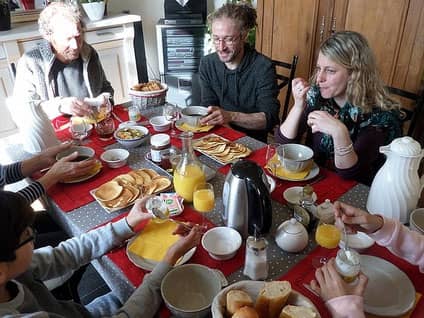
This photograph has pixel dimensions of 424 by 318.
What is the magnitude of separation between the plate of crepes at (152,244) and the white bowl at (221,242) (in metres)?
0.05

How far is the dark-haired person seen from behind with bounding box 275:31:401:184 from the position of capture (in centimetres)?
138

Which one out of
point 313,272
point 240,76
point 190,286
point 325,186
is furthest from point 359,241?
point 240,76

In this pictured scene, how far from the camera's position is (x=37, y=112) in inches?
57.6

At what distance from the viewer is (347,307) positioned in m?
0.80

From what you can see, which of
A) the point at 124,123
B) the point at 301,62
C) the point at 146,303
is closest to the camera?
the point at 146,303

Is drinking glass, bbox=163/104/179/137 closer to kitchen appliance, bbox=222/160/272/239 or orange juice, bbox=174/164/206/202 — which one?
orange juice, bbox=174/164/206/202

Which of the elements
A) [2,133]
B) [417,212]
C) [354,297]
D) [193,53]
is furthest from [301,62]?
[2,133]

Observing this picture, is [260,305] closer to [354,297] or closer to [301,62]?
[354,297]

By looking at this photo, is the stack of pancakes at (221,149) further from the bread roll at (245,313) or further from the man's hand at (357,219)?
the bread roll at (245,313)

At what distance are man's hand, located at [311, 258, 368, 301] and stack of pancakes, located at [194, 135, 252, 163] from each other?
0.69m

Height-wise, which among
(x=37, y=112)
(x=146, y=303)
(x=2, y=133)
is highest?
(x=37, y=112)

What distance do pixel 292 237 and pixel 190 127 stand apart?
0.92 m

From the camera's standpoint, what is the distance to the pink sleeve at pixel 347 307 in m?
0.79

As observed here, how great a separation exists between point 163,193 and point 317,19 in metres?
2.00
